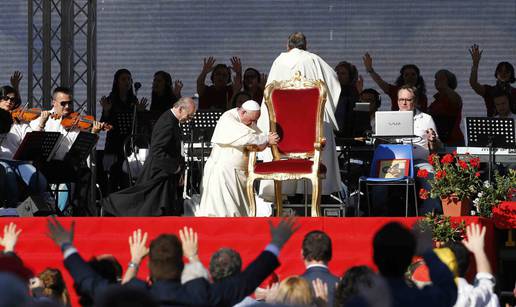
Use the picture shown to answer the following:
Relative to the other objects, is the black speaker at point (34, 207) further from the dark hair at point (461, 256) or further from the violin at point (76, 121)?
the dark hair at point (461, 256)

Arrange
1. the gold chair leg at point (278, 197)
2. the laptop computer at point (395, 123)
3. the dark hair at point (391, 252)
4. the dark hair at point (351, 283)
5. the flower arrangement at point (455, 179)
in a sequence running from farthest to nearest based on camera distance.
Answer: the laptop computer at point (395, 123) < the gold chair leg at point (278, 197) < the flower arrangement at point (455, 179) < the dark hair at point (351, 283) < the dark hair at point (391, 252)

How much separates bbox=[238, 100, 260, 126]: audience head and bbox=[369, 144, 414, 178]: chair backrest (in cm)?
120

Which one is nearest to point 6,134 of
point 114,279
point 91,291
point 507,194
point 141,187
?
point 141,187

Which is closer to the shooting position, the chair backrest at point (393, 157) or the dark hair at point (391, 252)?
the dark hair at point (391, 252)

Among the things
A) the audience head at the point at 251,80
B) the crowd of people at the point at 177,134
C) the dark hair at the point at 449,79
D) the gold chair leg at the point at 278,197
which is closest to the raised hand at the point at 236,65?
the audience head at the point at 251,80

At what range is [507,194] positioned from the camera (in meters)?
9.85

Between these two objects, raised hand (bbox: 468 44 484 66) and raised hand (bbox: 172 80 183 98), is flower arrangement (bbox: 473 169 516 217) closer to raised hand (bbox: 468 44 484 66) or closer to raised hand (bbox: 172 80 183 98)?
raised hand (bbox: 468 44 484 66)

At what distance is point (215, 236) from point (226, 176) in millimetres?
1523

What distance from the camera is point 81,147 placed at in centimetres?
1146

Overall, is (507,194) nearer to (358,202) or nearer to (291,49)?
(358,202)

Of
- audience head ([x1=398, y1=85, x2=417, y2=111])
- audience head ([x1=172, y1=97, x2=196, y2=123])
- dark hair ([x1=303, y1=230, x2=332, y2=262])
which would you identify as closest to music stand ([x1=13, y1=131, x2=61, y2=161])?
audience head ([x1=172, y1=97, x2=196, y2=123])

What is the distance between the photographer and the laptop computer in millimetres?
10930

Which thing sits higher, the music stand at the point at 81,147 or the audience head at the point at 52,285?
the music stand at the point at 81,147

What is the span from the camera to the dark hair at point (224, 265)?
557cm
